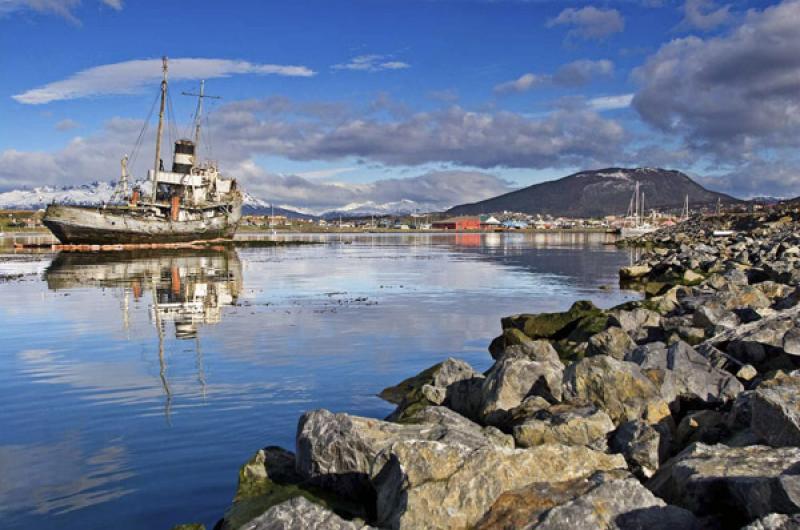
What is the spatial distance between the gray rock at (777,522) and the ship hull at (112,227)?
79.9 metres

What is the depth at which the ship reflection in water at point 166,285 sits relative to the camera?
861 inches

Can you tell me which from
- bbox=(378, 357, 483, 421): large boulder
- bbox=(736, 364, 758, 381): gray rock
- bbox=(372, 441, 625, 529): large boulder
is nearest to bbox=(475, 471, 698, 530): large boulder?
bbox=(372, 441, 625, 529): large boulder

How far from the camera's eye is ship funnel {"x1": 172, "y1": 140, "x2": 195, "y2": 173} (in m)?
90.6

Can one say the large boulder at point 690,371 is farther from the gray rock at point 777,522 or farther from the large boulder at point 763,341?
the gray rock at point 777,522

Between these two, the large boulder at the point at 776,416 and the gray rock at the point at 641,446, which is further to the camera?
the gray rock at the point at 641,446

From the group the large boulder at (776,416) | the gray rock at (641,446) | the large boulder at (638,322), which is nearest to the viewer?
the large boulder at (776,416)

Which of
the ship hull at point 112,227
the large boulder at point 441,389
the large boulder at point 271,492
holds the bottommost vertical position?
the large boulder at point 271,492

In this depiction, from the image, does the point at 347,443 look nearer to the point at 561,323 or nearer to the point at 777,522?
the point at 777,522

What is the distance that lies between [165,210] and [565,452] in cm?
8562

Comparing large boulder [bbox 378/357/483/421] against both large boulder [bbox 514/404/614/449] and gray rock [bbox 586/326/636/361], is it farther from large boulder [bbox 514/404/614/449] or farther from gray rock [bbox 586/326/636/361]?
gray rock [bbox 586/326/636/361]

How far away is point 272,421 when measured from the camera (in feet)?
37.9

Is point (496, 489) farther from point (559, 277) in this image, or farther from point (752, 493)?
point (559, 277)

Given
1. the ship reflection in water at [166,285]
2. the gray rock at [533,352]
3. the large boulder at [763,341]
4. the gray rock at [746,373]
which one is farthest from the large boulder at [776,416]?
the ship reflection in water at [166,285]

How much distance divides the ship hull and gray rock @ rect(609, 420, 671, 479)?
253 feet
